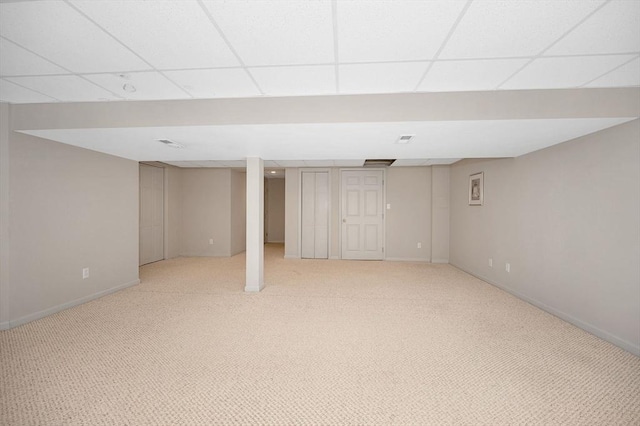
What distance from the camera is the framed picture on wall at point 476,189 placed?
4996mm

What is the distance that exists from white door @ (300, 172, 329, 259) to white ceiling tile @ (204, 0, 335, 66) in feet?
16.4

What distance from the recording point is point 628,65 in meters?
1.97

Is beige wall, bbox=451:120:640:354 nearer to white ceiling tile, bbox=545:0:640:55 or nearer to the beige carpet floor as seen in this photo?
the beige carpet floor

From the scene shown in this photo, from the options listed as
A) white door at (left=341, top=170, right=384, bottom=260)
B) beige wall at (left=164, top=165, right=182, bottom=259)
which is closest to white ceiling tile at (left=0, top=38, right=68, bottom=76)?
beige wall at (left=164, top=165, right=182, bottom=259)

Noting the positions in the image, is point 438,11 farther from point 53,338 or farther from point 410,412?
point 53,338

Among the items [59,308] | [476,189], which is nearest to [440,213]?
[476,189]

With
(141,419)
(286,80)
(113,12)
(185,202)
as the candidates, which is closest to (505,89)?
(286,80)

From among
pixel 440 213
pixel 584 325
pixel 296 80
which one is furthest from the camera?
pixel 440 213

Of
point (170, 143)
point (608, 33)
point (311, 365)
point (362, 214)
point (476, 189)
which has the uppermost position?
point (608, 33)

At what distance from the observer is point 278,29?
161 cm

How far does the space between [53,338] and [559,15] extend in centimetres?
471

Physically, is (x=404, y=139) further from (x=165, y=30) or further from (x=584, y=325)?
(x=584, y=325)

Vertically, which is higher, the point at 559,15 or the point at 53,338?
the point at 559,15

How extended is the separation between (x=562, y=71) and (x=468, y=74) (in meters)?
0.69
